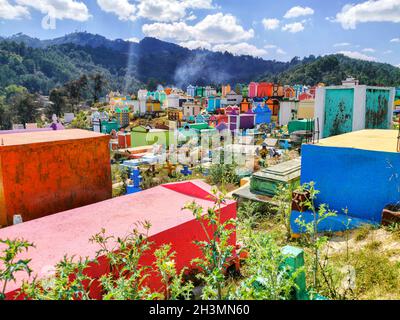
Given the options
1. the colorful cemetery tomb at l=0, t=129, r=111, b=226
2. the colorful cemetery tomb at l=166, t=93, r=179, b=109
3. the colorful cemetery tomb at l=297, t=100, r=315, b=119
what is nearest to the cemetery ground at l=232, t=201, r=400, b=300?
the colorful cemetery tomb at l=0, t=129, r=111, b=226

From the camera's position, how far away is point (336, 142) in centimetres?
724

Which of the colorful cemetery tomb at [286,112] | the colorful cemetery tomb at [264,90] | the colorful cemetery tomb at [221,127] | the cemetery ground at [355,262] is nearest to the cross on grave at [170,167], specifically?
the cemetery ground at [355,262]

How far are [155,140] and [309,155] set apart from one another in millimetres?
20055

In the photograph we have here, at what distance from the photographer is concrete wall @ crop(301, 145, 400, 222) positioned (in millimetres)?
5949

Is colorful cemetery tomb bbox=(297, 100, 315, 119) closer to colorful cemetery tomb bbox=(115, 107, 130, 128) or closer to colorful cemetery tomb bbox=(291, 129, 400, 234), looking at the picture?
colorful cemetery tomb bbox=(115, 107, 130, 128)

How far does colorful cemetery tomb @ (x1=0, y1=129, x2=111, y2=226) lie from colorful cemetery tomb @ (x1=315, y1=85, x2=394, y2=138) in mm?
8135

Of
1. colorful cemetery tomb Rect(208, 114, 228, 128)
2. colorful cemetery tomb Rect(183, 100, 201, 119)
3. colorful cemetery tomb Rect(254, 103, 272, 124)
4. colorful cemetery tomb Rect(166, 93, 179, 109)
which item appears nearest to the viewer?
colorful cemetery tomb Rect(208, 114, 228, 128)

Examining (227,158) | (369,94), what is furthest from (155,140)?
(369,94)

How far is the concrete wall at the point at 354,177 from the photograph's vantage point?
19.5 feet

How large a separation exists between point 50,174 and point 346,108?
32.5 feet

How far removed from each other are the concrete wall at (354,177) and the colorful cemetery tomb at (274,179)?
6.44 feet
